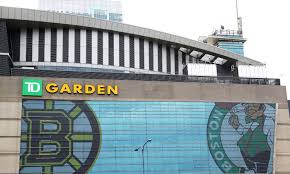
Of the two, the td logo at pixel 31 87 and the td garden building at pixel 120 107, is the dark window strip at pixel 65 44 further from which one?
the td logo at pixel 31 87

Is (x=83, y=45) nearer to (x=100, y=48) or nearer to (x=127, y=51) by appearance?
(x=100, y=48)

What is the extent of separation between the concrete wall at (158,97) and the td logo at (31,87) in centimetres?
57

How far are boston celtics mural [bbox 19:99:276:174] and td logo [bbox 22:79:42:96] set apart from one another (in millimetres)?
1113

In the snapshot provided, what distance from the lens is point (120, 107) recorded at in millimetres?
55906

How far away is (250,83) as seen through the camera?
62688 mm

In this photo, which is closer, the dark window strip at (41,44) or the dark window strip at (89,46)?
the dark window strip at (41,44)

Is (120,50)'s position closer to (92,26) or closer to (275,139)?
(92,26)

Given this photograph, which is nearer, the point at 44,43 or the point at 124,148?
the point at 124,148

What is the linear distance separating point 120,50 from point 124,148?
51.7 feet

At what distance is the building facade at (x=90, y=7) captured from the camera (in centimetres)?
Answer: 18938

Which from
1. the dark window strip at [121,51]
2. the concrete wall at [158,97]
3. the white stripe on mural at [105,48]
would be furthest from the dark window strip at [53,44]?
the dark window strip at [121,51]

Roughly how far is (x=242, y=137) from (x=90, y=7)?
146m

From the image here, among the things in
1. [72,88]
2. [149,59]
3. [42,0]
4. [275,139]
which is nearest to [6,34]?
[72,88]

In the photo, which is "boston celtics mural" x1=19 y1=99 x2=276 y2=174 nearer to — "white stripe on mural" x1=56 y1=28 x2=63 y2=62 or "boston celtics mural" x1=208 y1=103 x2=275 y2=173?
"boston celtics mural" x1=208 y1=103 x2=275 y2=173
